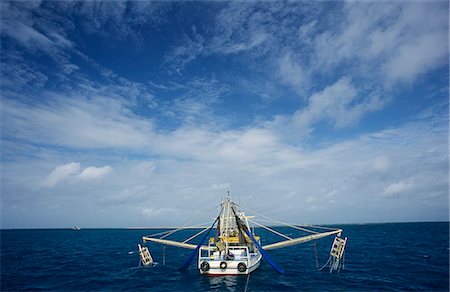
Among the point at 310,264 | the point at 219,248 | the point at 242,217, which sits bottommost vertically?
the point at 310,264

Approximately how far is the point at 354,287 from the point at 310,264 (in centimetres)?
1749

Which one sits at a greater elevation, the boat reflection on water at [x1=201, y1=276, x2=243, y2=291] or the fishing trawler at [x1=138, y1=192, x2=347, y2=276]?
the fishing trawler at [x1=138, y1=192, x2=347, y2=276]

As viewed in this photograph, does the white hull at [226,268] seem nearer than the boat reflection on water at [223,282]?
No

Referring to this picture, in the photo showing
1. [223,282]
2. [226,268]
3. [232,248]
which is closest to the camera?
[223,282]

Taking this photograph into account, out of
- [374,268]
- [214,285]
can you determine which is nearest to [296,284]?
[214,285]

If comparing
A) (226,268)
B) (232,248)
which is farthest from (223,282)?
(232,248)

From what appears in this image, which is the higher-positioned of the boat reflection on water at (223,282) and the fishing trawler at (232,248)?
the fishing trawler at (232,248)

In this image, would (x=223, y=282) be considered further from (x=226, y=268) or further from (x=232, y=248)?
(x=232, y=248)

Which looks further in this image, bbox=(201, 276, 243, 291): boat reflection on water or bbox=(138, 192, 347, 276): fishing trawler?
bbox=(138, 192, 347, 276): fishing trawler

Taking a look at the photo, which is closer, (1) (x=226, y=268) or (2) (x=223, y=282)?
(2) (x=223, y=282)

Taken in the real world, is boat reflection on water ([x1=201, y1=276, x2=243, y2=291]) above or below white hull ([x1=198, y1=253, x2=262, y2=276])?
below

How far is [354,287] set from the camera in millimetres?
29844

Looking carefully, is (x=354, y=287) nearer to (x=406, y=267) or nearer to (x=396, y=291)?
(x=396, y=291)

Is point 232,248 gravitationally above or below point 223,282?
above
